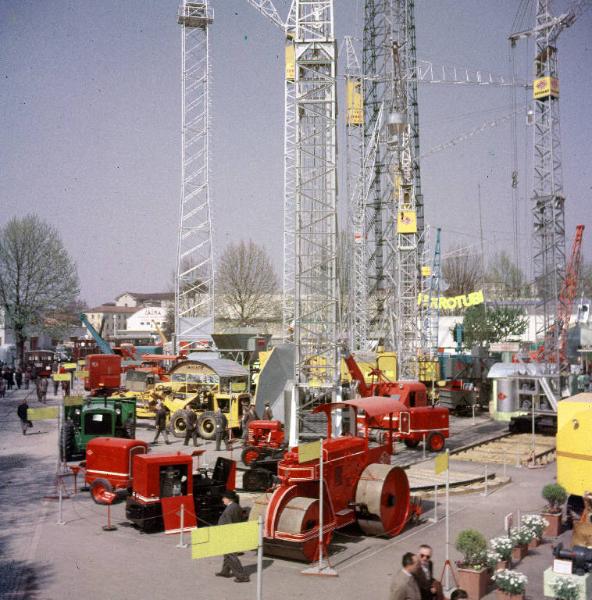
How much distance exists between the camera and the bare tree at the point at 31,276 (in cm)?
5125

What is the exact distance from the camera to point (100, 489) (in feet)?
48.3

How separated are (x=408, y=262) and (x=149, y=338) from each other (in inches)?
2678

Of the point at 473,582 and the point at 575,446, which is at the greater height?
the point at 575,446

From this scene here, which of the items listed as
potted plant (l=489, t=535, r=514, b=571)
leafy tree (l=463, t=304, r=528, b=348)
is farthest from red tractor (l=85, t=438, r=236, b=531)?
leafy tree (l=463, t=304, r=528, b=348)

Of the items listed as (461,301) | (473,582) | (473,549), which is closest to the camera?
(473,582)

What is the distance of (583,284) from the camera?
219 ft

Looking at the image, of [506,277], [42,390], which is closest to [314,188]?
[42,390]

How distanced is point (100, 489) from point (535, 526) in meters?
8.33

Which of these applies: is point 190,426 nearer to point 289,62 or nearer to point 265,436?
point 265,436

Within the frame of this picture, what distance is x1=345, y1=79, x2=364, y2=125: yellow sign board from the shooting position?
150 ft

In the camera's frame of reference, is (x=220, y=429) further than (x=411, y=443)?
No

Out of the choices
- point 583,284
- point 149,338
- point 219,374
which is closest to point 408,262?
point 219,374

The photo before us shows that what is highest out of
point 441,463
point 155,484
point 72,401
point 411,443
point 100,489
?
point 72,401

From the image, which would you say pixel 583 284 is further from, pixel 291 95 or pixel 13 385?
pixel 13 385
